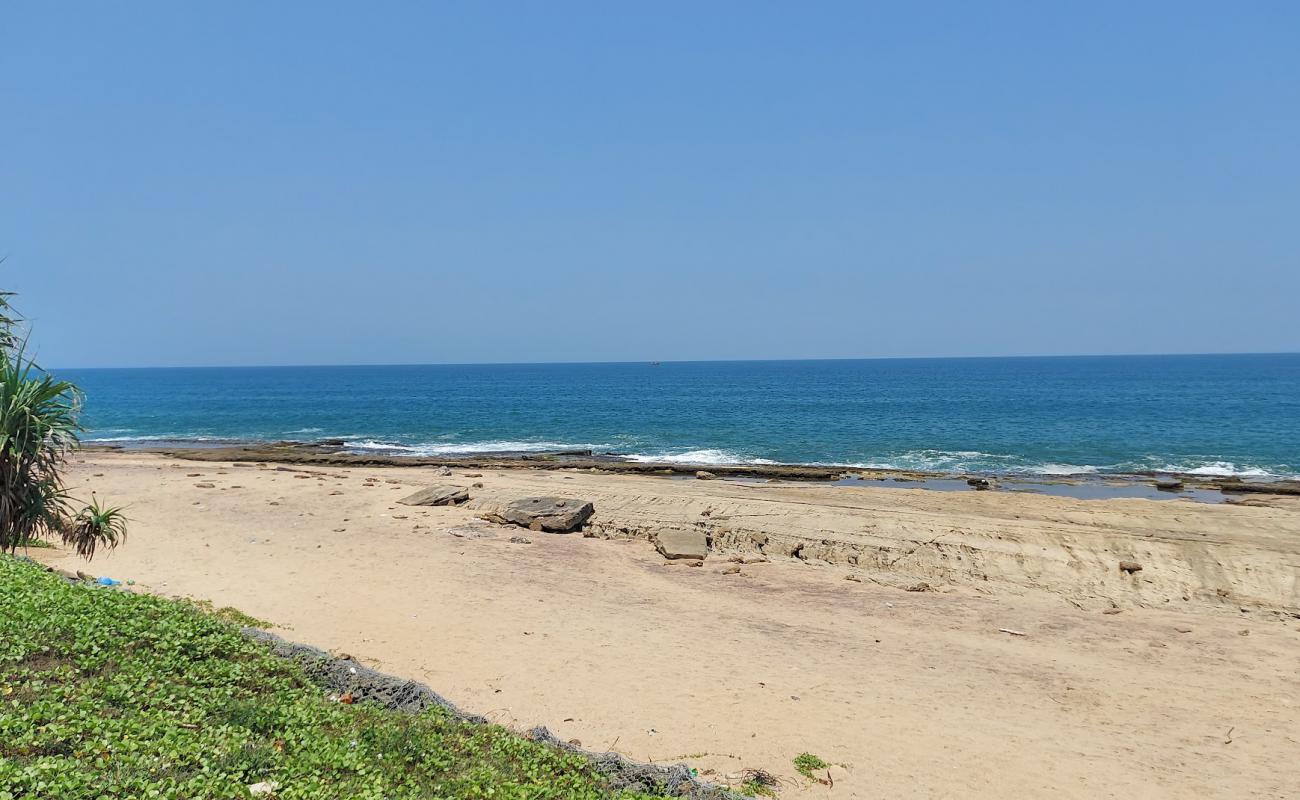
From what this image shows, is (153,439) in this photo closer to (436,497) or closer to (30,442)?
(436,497)

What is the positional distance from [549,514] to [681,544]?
188 inches

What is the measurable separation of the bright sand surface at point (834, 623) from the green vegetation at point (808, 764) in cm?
16

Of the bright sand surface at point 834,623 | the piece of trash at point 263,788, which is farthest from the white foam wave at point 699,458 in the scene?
the piece of trash at point 263,788

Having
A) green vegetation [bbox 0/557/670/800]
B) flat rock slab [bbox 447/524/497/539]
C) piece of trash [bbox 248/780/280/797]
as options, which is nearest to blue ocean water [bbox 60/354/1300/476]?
flat rock slab [bbox 447/524/497/539]

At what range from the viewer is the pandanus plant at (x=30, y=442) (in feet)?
31.8

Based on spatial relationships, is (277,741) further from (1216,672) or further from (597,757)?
(1216,672)

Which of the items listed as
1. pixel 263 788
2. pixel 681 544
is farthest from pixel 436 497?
pixel 263 788

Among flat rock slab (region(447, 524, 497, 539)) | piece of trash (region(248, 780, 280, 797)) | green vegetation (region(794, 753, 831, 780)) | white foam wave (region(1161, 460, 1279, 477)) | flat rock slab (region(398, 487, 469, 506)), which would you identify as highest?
piece of trash (region(248, 780, 280, 797))

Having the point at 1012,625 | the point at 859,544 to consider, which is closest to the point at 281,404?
the point at 859,544

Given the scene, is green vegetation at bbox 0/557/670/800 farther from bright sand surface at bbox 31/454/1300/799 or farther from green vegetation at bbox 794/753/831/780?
green vegetation at bbox 794/753/831/780

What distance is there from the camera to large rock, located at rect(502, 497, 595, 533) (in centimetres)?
2175

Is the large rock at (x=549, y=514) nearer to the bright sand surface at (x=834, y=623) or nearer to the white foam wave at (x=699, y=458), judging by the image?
the bright sand surface at (x=834, y=623)

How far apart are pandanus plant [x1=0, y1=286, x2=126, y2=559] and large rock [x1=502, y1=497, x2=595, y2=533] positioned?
1230 centimetres

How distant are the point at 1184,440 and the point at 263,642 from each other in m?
52.0
